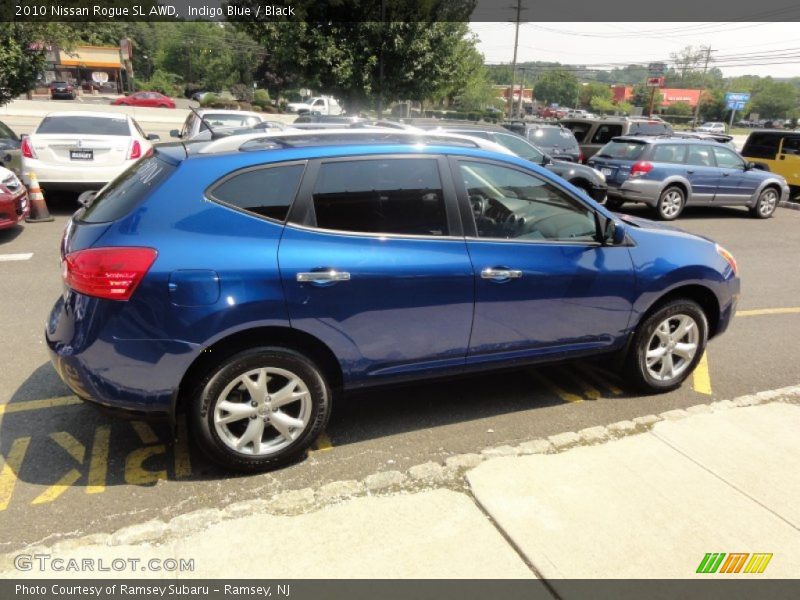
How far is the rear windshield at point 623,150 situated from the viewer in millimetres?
12305

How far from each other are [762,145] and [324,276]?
1768 cm

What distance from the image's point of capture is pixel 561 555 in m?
2.71

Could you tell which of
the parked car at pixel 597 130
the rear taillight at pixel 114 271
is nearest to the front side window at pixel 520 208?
the rear taillight at pixel 114 271

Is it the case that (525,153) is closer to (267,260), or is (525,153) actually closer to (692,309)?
(692,309)

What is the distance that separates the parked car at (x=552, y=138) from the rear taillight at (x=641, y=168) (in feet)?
8.49

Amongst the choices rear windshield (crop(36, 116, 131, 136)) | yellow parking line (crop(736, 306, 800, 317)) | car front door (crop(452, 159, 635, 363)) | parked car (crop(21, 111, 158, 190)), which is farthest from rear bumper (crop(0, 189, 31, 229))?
yellow parking line (crop(736, 306, 800, 317))

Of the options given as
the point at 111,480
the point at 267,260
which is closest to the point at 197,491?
the point at 111,480

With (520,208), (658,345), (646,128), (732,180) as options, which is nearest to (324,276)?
(520,208)

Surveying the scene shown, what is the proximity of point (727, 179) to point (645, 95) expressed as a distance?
109492mm

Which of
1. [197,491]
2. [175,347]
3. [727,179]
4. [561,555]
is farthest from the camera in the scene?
[727,179]

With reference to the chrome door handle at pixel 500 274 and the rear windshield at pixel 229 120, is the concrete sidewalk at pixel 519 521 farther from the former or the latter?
the rear windshield at pixel 229 120

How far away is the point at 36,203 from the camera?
30.6 ft

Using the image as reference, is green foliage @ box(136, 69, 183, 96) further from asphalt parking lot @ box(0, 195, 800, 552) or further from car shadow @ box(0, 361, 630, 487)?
car shadow @ box(0, 361, 630, 487)

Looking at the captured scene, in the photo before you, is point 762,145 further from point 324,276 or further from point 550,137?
point 324,276
